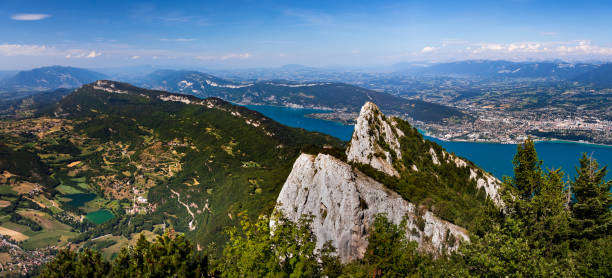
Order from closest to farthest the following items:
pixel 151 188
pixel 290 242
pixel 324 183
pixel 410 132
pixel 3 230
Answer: pixel 290 242 → pixel 324 183 → pixel 410 132 → pixel 3 230 → pixel 151 188

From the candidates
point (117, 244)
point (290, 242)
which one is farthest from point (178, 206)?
point (290, 242)

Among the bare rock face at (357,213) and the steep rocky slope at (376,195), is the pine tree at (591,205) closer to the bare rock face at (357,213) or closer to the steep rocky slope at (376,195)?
the steep rocky slope at (376,195)

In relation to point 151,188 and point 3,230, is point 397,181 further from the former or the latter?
point 3,230

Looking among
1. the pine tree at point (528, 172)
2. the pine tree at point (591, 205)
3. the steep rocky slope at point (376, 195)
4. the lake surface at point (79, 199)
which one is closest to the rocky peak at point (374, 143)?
the steep rocky slope at point (376, 195)

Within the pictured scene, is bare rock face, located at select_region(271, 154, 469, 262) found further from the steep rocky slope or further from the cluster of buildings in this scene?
the cluster of buildings

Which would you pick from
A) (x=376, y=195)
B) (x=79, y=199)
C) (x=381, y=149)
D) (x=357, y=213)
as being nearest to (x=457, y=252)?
(x=376, y=195)

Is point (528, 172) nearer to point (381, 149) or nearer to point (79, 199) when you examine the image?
point (381, 149)
